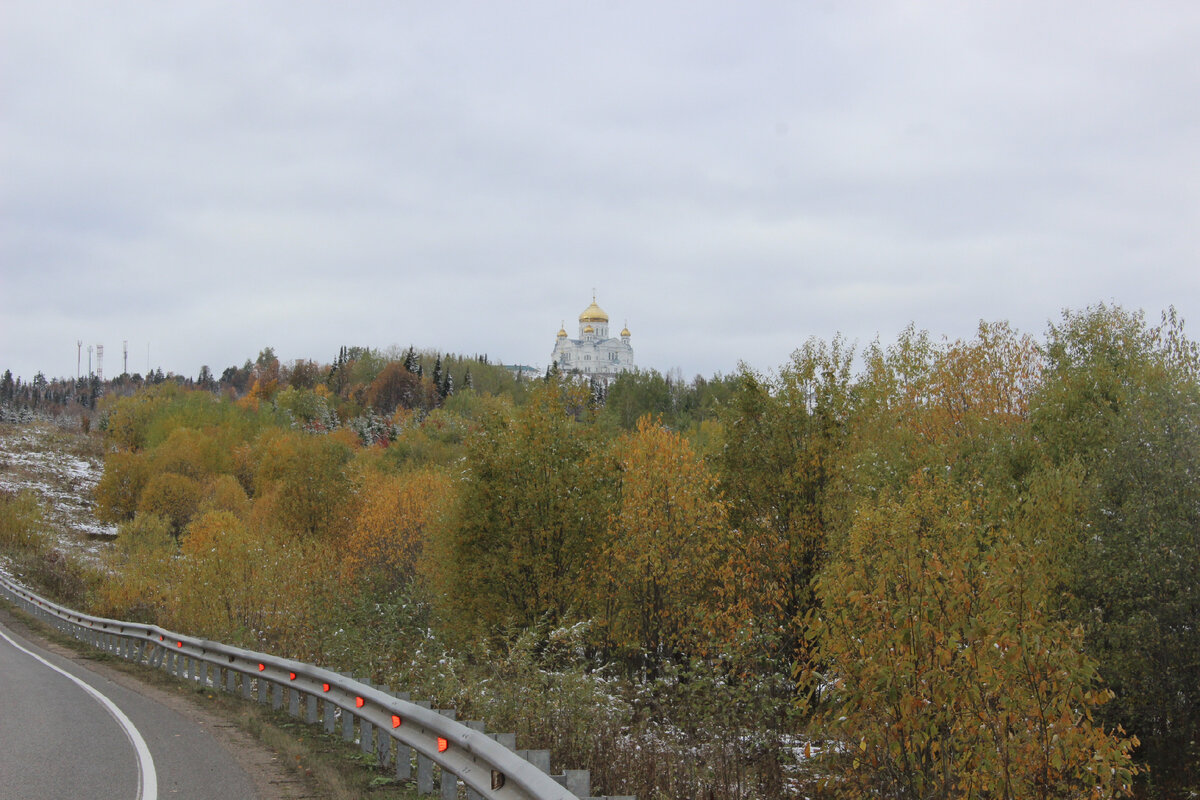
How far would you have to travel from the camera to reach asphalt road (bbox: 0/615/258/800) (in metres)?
8.30

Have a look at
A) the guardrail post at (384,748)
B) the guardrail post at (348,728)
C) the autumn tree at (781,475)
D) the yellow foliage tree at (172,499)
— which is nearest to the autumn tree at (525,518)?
the autumn tree at (781,475)

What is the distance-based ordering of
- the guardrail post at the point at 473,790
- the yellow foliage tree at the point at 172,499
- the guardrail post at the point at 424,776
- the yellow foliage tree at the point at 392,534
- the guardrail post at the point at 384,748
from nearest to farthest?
the guardrail post at the point at 473,790 → the guardrail post at the point at 424,776 → the guardrail post at the point at 384,748 → the yellow foliage tree at the point at 392,534 → the yellow foliage tree at the point at 172,499

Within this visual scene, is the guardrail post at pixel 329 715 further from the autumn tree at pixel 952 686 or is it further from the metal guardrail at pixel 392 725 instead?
the autumn tree at pixel 952 686

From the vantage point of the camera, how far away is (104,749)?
32.9 feet

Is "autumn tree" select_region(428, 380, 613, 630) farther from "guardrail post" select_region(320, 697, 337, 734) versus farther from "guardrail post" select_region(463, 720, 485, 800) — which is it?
"guardrail post" select_region(463, 720, 485, 800)

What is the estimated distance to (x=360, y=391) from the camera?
488ft

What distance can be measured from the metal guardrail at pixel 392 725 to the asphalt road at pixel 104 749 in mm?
1062

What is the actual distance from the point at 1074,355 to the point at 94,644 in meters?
33.5

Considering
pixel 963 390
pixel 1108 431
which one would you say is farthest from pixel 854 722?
pixel 963 390

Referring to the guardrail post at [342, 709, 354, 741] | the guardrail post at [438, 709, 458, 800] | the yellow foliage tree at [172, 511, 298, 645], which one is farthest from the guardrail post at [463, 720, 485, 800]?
the yellow foliage tree at [172, 511, 298, 645]

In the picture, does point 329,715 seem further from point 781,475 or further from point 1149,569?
point 781,475

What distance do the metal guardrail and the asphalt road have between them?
1.06m

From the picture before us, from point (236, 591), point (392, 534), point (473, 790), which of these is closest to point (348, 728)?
point (473, 790)

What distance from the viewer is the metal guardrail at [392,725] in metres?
6.59
